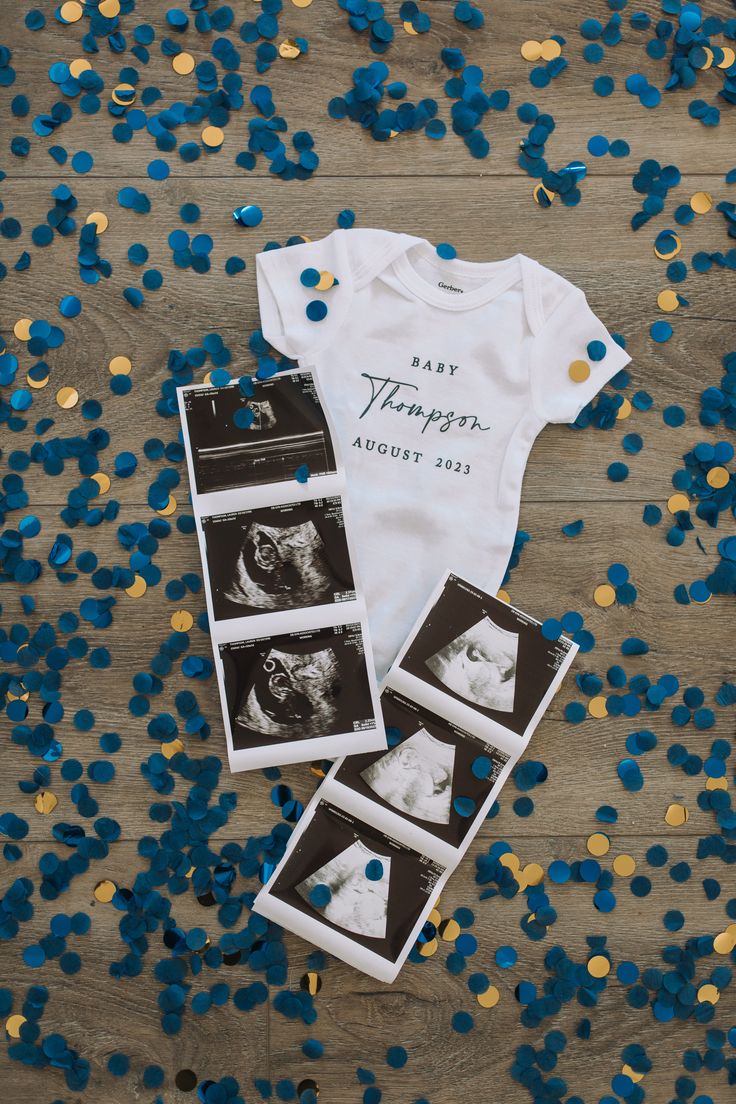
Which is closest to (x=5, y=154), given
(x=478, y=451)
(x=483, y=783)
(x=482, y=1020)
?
(x=478, y=451)

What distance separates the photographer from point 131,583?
1049 millimetres

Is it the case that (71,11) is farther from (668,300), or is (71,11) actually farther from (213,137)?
(668,300)

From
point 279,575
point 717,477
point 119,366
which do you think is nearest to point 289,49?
point 119,366

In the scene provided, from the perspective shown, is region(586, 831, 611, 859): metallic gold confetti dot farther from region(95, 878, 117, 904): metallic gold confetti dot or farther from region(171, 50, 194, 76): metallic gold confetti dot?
region(171, 50, 194, 76): metallic gold confetti dot

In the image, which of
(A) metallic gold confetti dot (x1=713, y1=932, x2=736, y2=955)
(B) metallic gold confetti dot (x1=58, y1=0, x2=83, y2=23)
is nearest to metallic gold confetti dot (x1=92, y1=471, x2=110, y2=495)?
(B) metallic gold confetti dot (x1=58, y1=0, x2=83, y2=23)

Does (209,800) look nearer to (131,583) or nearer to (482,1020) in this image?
(131,583)

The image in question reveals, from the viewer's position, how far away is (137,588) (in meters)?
1.05

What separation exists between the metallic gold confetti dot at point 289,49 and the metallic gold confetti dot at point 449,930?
108cm

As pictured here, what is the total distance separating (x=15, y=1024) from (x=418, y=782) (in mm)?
552

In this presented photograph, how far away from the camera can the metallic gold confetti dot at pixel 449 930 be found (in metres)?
1.04

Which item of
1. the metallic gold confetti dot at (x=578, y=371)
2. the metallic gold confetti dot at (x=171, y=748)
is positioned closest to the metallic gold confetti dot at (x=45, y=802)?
the metallic gold confetti dot at (x=171, y=748)

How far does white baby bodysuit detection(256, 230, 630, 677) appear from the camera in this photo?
104cm

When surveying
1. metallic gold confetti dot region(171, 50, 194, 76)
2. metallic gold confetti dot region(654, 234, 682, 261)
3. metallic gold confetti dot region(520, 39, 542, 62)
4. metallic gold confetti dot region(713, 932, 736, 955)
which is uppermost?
metallic gold confetti dot region(520, 39, 542, 62)

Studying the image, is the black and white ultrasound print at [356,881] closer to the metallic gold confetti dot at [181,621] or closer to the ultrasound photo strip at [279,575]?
the ultrasound photo strip at [279,575]
